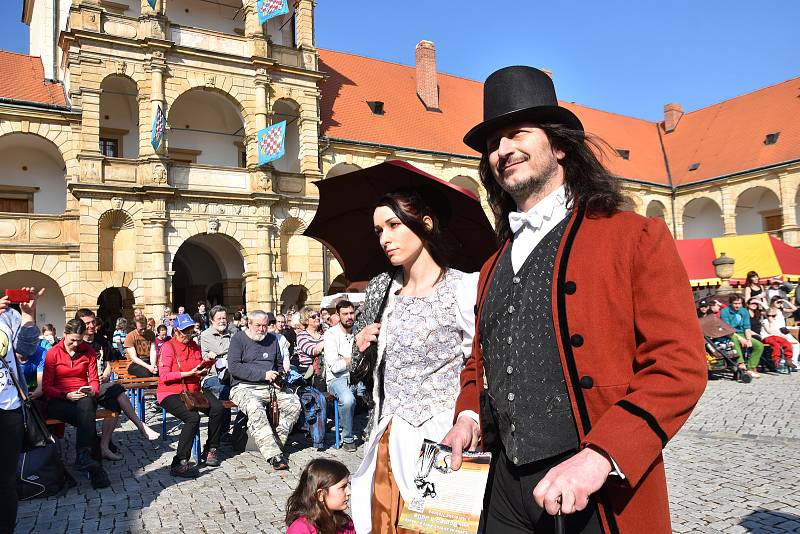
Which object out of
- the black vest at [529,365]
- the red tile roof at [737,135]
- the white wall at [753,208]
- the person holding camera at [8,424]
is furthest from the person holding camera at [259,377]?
the white wall at [753,208]

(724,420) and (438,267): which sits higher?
(438,267)

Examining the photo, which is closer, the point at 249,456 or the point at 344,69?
the point at 249,456

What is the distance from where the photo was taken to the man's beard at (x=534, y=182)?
1884 millimetres

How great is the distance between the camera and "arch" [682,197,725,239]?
33.4 m

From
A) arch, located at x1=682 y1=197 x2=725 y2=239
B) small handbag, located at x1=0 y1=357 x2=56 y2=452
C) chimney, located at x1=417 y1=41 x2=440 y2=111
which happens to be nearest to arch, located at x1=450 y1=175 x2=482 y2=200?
chimney, located at x1=417 y1=41 x2=440 y2=111

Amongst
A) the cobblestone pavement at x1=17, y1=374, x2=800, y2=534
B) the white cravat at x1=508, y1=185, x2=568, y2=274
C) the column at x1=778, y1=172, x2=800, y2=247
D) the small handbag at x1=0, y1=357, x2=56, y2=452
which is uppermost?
the column at x1=778, y1=172, x2=800, y2=247

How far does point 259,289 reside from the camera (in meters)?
20.9

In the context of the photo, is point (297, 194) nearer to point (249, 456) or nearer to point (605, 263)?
point (249, 456)

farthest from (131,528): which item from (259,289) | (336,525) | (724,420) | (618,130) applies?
(618,130)

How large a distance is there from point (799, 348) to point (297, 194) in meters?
16.3

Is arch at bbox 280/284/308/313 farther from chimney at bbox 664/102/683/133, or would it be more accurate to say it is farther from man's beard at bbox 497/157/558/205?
chimney at bbox 664/102/683/133

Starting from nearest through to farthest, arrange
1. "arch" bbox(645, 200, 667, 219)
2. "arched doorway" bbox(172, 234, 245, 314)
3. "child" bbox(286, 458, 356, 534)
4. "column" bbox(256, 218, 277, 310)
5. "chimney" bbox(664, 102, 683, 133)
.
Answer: "child" bbox(286, 458, 356, 534)
"column" bbox(256, 218, 277, 310)
"arched doorway" bbox(172, 234, 245, 314)
"arch" bbox(645, 200, 667, 219)
"chimney" bbox(664, 102, 683, 133)

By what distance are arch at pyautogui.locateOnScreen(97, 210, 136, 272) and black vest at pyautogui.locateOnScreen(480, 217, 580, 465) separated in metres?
19.6

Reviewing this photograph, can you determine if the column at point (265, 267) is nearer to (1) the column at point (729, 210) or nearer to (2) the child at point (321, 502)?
(2) the child at point (321, 502)
